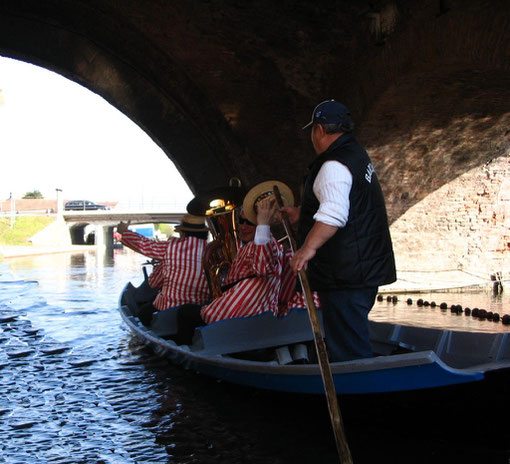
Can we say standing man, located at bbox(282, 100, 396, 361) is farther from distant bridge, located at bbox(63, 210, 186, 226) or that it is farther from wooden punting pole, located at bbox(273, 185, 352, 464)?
distant bridge, located at bbox(63, 210, 186, 226)

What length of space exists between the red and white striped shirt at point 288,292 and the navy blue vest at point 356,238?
1219 millimetres

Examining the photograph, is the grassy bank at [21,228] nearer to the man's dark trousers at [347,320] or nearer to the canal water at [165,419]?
the canal water at [165,419]

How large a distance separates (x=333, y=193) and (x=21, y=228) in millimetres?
39972

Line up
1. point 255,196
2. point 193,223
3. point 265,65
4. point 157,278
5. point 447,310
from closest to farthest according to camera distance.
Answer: point 255,196, point 193,223, point 157,278, point 265,65, point 447,310

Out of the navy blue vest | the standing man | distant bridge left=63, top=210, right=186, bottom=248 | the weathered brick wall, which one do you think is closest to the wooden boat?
the standing man

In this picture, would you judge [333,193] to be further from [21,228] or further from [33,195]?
[33,195]

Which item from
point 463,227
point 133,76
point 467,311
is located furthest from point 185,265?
point 463,227

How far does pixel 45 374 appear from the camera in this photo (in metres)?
5.38

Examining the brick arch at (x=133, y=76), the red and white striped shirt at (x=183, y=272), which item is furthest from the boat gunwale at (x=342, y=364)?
the brick arch at (x=133, y=76)

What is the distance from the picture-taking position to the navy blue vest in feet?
10.6

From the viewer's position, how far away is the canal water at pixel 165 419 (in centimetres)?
344

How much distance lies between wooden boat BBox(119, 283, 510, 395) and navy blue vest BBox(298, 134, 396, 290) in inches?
16.8

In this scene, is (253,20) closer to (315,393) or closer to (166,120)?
(166,120)

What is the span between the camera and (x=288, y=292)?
4.73 m
